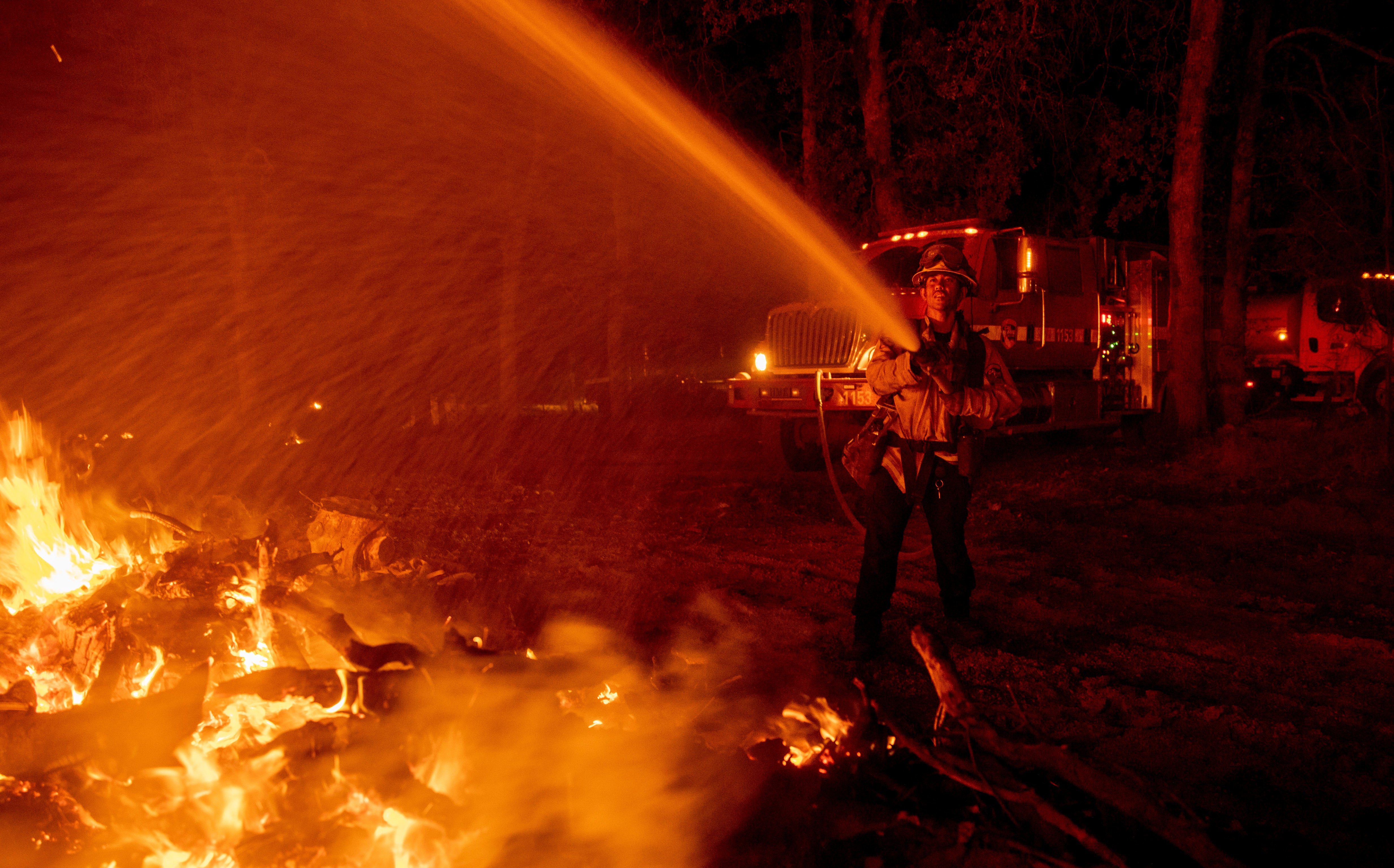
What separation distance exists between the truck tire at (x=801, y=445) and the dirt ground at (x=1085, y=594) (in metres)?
0.28

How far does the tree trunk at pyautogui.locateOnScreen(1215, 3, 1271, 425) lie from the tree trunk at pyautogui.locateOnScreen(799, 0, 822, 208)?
239 inches

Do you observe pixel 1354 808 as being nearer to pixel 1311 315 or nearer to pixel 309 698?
pixel 309 698

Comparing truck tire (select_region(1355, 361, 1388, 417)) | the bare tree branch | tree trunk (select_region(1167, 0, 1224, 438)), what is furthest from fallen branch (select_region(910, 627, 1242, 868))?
truck tire (select_region(1355, 361, 1388, 417))

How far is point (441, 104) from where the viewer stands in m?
A: 19.5

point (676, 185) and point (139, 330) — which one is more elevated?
point (676, 185)

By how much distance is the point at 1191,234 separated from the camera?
11617 mm

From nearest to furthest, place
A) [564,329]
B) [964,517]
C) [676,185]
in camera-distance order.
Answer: [964,517], [676,185], [564,329]

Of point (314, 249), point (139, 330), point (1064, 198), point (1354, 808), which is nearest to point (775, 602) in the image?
point (1354, 808)

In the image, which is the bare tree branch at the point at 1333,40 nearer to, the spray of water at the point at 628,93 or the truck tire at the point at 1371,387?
the truck tire at the point at 1371,387

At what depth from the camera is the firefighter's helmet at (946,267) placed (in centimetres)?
452

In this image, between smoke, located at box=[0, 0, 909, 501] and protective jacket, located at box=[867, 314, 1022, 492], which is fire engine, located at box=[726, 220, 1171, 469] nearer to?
smoke, located at box=[0, 0, 909, 501]

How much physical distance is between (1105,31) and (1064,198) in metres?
4.93

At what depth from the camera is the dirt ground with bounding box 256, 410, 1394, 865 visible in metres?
3.49

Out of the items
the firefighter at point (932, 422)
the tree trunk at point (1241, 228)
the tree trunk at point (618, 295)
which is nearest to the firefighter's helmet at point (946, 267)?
the firefighter at point (932, 422)
